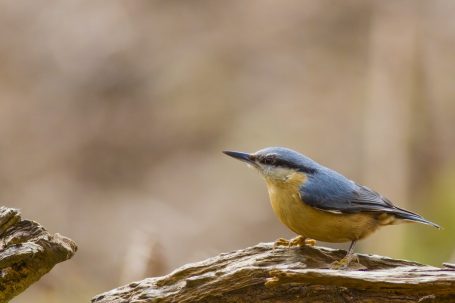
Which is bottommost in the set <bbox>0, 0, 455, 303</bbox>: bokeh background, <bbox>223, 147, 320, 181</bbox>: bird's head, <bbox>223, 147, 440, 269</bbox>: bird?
<bbox>223, 147, 440, 269</bbox>: bird

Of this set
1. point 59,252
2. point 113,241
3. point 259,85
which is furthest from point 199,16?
point 59,252

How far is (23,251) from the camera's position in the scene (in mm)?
3281

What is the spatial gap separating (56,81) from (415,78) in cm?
407

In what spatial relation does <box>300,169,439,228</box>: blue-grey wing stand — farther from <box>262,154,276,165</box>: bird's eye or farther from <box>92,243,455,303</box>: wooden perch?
<box>92,243,455,303</box>: wooden perch

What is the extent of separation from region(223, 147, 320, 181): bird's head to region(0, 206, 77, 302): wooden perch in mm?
1355

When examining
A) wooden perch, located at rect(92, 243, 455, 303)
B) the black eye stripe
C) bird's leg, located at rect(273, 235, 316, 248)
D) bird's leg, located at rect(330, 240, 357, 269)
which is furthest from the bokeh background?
wooden perch, located at rect(92, 243, 455, 303)

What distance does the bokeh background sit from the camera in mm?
8445

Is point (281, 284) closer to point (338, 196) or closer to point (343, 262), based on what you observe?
point (343, 262)

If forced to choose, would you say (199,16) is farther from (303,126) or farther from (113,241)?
(113,241)

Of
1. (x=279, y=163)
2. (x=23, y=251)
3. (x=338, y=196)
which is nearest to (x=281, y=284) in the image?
(x=23, y=251)

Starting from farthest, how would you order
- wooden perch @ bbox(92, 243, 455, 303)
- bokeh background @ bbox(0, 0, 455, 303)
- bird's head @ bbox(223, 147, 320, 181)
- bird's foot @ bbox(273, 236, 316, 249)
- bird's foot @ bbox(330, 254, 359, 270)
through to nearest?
bokeh background @ bbox(0, 0, 455, 303)
bird's head @ bbox(223, 147, 320, 181)
bird's foot @ bbox(273, 236, 316, 249)
bird's foot @ bbox(330, 254, 359, 270)
wooden perch @ bbox(92, 243, 455, 303)

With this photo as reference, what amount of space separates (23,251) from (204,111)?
6.95m

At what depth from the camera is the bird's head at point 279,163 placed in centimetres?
455

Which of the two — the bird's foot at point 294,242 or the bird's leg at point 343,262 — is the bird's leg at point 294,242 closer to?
the bird's foot at point 294,242
